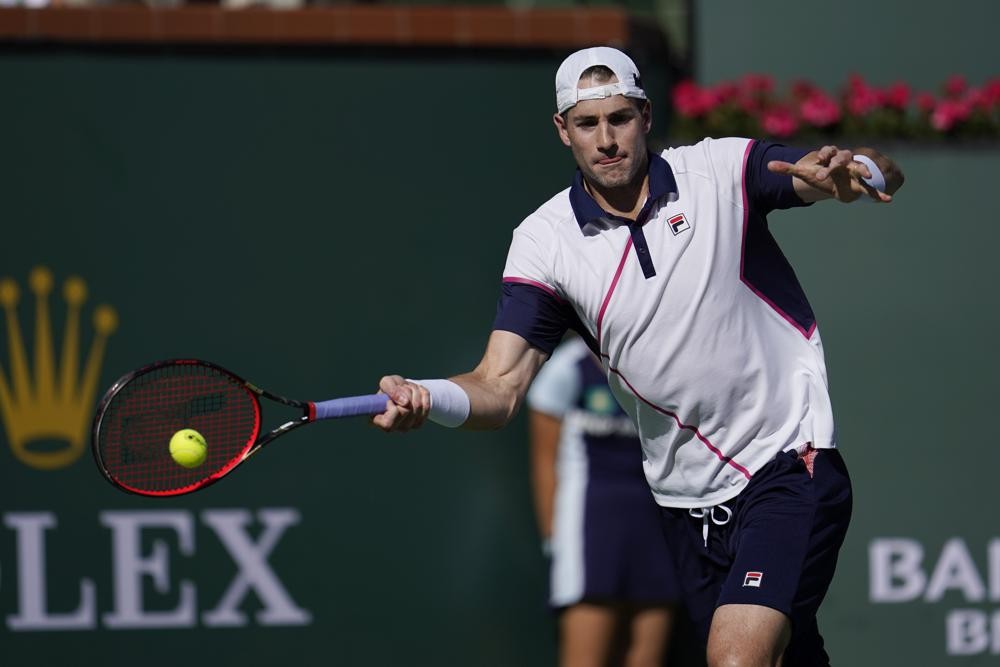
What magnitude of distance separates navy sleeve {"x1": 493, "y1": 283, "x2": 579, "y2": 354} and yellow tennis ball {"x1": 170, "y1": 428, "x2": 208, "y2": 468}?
0.81 metres

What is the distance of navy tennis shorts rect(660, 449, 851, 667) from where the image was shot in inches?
143

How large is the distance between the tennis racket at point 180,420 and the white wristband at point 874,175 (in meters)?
1.27

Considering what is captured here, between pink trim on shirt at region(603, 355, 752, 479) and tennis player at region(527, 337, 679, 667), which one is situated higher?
pink trim on shirt at region(603, 355, 752, 479)

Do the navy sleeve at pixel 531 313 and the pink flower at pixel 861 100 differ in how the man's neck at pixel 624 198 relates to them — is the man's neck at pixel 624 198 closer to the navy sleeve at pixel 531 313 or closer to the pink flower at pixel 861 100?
the navy sleeve at pixel 531 313

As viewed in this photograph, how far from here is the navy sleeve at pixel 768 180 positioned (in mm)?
3756

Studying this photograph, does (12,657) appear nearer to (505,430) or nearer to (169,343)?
(169,343)

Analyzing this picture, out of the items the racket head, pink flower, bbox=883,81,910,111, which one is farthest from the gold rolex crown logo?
pink flower, bbox=883,81,910,111

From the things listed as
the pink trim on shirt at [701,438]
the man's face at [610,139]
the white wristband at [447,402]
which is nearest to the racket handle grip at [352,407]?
the white wristband at [447,402]

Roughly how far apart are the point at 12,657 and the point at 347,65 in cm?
266

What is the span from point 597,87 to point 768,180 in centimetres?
49

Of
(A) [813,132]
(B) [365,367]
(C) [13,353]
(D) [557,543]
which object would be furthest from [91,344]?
(A) [813,132]

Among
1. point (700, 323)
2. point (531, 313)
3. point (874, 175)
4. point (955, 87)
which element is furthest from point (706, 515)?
point (955, 87)

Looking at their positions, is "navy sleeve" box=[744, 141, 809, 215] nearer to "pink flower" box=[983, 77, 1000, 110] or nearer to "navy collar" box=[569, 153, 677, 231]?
"navy collar" box=[569, 153, 677, 231]

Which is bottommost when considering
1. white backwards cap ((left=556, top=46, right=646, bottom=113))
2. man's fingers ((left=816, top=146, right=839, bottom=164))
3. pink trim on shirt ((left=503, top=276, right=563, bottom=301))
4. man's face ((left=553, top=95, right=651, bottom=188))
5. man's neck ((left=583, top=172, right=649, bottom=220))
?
pink trim on shirt ((left=503, top=276, right=563, bottom=301))
